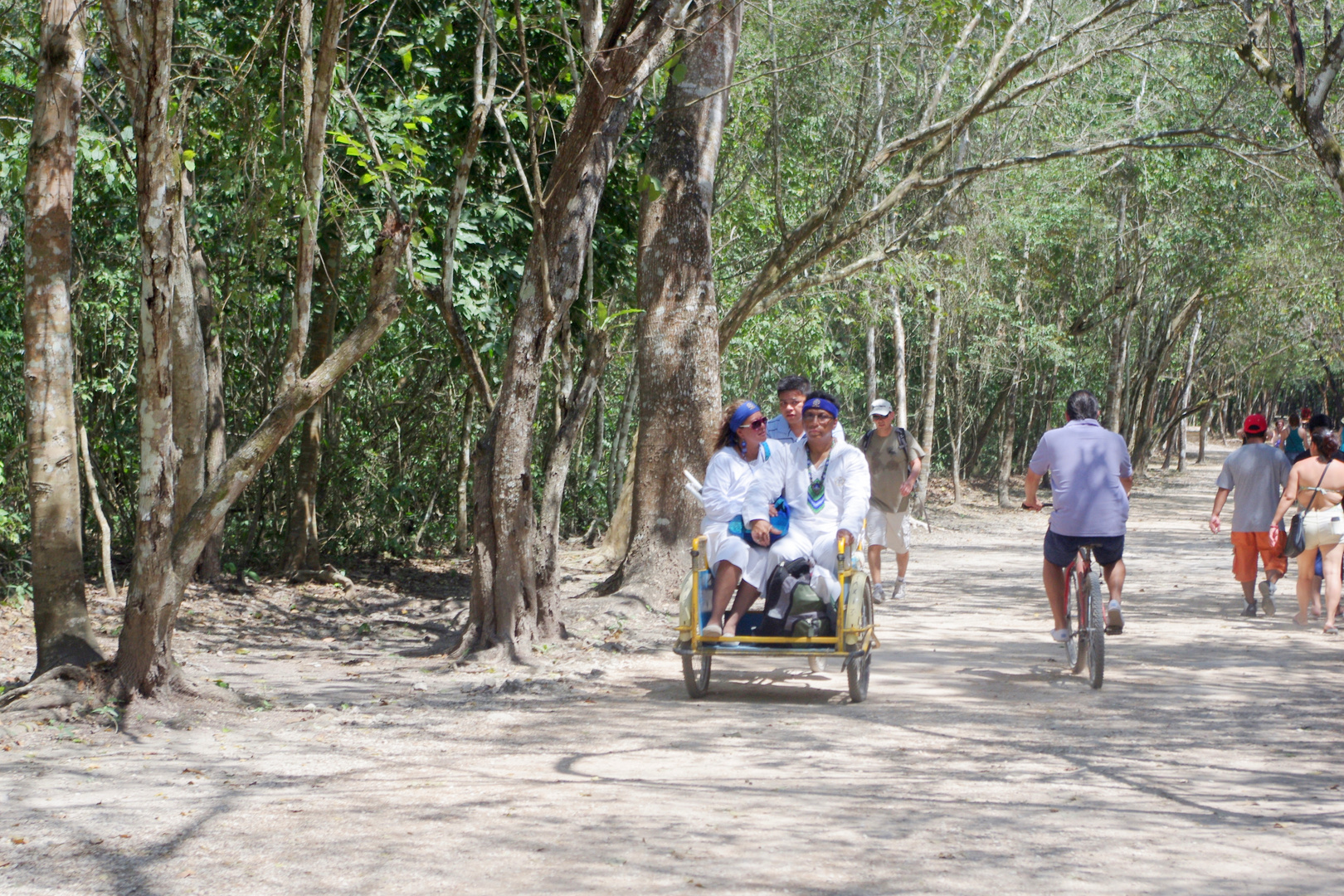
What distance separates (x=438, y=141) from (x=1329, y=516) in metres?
8.54

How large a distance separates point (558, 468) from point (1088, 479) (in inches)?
153

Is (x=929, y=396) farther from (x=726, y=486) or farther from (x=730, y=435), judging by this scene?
(x=726, y=486)

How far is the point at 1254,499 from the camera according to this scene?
436 inches

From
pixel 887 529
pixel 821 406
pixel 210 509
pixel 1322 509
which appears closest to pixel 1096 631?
pixel 821 406

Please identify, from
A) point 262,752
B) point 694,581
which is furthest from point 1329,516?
point 262,752

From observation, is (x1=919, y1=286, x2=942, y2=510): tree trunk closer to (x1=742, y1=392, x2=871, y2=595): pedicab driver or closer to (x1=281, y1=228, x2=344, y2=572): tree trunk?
(x1=281, y1=228, x2=344, y2=572): tree trunk

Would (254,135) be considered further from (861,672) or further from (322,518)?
(322,518)

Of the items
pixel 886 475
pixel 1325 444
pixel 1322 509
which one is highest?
pixel 1325 444

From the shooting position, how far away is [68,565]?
6809mm

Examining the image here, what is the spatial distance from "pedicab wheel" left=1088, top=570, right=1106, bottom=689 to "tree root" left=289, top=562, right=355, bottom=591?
8.65 meters

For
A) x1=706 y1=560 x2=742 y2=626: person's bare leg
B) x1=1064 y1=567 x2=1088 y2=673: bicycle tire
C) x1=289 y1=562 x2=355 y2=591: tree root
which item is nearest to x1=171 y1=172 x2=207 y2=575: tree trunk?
x1=706 y1=560 x2=742 y2=626: person's bare leg

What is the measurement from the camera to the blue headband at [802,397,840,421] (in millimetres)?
7625

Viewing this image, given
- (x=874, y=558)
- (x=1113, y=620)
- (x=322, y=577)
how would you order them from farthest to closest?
1. (x=322, y=577)
2. (x=874, y=558)
3. (x=1113, y=620)

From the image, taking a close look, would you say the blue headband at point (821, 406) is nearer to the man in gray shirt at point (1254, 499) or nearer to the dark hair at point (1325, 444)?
the man in gray shirt at point (1254, 499)
